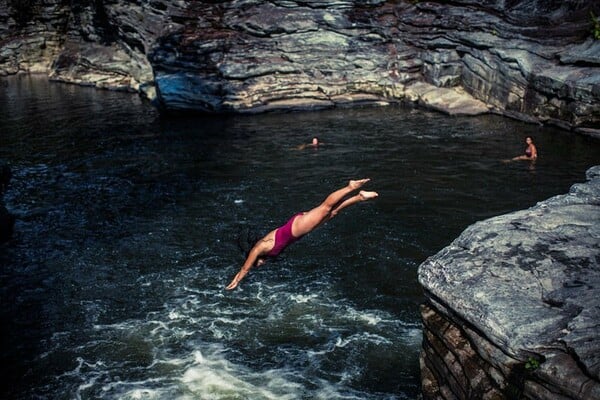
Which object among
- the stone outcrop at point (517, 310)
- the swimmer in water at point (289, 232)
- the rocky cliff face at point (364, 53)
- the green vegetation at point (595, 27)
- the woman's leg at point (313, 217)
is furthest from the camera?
the rocky cliff face at point (364, 53)

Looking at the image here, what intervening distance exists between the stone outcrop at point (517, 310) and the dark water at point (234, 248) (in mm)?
2447

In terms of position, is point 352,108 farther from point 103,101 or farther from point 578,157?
point 103,101

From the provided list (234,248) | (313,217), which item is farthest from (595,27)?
(313,217)

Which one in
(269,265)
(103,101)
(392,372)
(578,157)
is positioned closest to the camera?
(392,372)

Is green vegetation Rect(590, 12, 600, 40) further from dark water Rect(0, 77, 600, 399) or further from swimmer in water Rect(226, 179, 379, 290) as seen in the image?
swimmer in water Rect(226, 179, 379, 290)

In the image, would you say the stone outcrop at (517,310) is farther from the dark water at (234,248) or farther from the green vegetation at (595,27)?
the green vegetation at (595,27)

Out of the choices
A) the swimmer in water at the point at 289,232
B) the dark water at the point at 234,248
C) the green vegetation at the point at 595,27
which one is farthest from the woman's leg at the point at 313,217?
the green vegetation at the point at 595,27

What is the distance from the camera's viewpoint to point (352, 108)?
32000mm

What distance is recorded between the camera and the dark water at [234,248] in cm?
1004

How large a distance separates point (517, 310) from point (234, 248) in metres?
9.56

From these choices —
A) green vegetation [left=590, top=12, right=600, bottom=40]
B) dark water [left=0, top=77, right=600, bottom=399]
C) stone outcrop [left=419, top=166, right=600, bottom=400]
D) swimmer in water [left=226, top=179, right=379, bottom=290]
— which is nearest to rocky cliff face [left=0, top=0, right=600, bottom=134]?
green vegetation [left=590, top=12, right=600, bottom=40]

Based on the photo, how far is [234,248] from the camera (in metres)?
14.9

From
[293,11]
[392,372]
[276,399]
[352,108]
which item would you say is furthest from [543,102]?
[276,399]

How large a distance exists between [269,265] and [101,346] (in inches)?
183
